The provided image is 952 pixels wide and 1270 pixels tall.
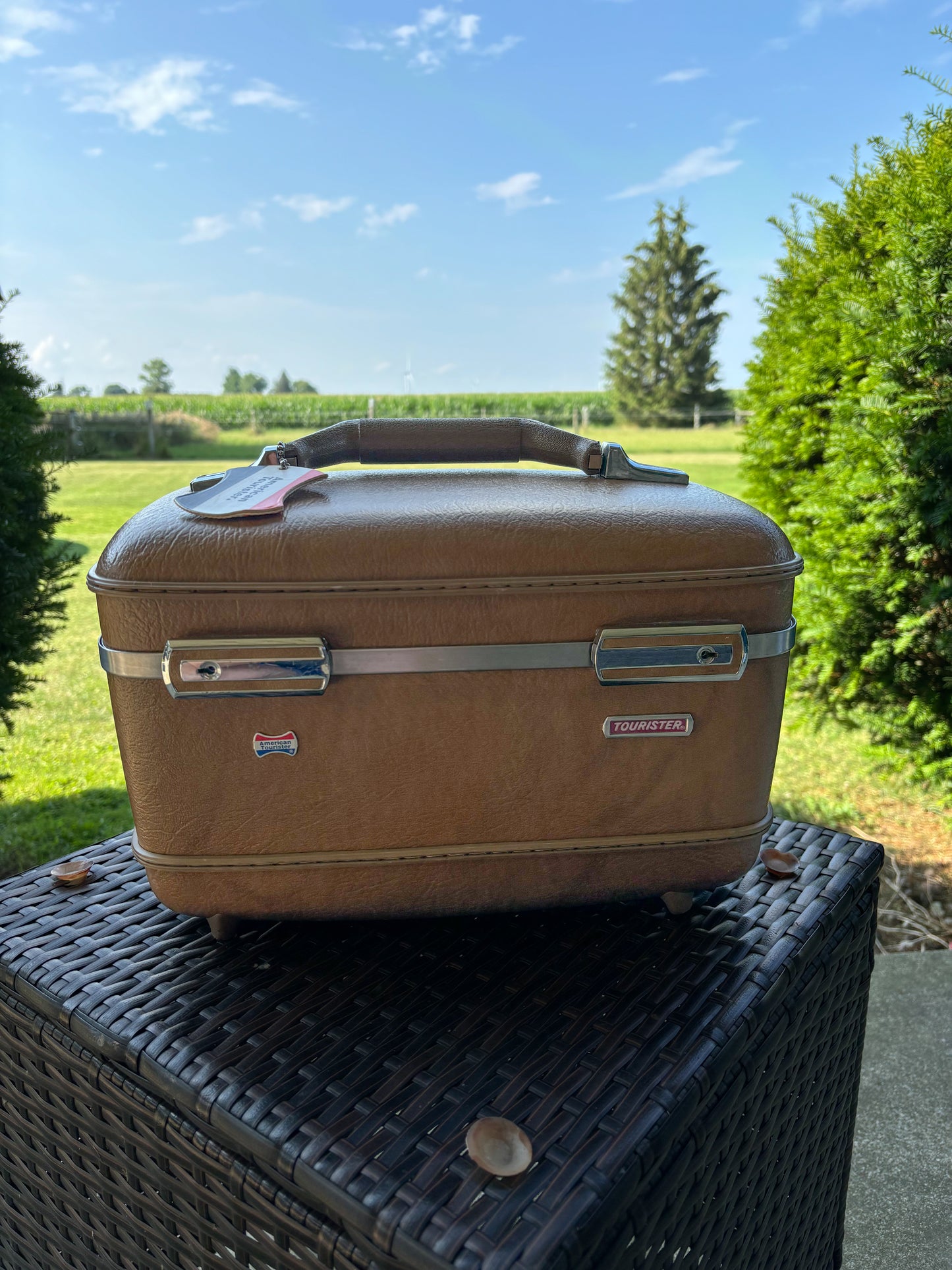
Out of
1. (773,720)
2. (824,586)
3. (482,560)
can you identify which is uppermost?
(482,560)

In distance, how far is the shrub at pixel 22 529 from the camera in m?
1.81

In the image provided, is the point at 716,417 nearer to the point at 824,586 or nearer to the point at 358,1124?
the point at 824,586

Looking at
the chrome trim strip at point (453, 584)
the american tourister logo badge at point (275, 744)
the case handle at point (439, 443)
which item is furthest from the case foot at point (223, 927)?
the case handle at point (439, 443)

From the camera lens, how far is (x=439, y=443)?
0.77 m

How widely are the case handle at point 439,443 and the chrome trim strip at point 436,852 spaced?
33 centimetres

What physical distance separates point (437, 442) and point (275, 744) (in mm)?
351

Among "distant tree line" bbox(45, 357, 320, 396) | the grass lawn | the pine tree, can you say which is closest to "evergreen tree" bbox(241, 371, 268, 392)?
"distant tree line" bbox(45, 357, 320, 396)

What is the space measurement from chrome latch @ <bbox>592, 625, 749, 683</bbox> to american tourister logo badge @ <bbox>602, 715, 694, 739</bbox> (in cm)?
3

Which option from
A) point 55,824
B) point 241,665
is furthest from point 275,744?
point 55,824

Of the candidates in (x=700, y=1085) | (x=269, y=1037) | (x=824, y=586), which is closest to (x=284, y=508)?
(x=269, y=1037)

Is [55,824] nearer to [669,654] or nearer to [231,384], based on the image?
[669,654]

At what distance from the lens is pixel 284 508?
58 centimetres

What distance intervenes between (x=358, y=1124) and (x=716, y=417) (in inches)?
803

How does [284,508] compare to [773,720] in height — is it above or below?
above
